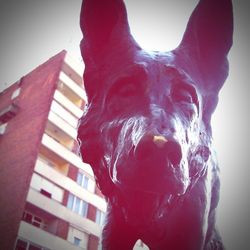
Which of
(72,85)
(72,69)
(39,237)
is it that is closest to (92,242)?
(39,237)

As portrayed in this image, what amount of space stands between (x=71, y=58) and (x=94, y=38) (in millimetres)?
20019

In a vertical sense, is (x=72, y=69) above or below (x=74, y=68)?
below

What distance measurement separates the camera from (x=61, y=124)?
18422 millimetres

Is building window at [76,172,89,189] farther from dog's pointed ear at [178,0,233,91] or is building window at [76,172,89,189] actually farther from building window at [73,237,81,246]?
dog's pointed ear at [178,0,233,91]

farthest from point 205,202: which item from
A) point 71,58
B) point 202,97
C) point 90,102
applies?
point 71,58

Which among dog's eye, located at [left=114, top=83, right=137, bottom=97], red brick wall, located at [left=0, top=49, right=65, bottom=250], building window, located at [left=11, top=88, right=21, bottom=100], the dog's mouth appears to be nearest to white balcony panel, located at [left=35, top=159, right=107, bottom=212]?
red brick wall, located at [left=0, top=49, right=65, bottom=250]

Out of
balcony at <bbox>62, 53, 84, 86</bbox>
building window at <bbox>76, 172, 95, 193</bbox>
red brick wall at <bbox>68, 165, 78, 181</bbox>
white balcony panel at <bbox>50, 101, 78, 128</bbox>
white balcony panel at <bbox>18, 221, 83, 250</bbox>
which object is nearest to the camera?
white balcony panel at <bbox>18, 221, 83, 250</bbox>

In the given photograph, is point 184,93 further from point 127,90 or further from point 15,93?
point 15,93

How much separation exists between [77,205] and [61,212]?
1.12 meters

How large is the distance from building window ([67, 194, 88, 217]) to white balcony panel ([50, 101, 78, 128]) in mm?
3665

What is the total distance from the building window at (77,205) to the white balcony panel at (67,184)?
186 mm

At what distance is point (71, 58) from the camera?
21.6m

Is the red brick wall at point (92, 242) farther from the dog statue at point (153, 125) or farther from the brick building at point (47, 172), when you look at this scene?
the dog statue at point (153, 125)

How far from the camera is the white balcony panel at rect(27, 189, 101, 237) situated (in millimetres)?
15195
